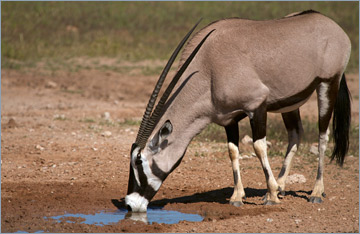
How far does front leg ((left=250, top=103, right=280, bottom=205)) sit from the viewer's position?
6.92 meters

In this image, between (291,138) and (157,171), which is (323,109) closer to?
(291,138)

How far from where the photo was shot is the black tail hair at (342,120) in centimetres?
808

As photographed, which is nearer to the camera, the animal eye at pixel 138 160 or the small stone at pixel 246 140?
the animal eye at pixel 138 160

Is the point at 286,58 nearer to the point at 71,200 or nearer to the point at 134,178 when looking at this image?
the point at 134,178

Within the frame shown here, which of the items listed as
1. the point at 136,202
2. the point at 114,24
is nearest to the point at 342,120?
the point at 136,202

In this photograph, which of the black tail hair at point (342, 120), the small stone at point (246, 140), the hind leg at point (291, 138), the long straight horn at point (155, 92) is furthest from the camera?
the small stone at point (246, 140)

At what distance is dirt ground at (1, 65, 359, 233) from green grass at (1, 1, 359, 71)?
19.0 ft

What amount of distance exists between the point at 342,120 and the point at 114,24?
17.1m

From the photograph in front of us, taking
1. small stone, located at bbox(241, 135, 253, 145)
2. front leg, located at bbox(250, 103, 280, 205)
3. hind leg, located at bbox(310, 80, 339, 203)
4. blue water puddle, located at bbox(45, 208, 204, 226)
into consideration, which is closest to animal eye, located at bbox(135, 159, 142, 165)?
blue water puddle, located at bbox(45, 208, 204, 226)

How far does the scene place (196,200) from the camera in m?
7.55

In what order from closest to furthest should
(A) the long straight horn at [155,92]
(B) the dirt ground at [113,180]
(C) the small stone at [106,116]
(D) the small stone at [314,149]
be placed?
(B) the dirt ground at [113,180] < (A) the long straight horn at [155,92] < (D) the small stone at [314,149] < (C) the small stone at [106,116]

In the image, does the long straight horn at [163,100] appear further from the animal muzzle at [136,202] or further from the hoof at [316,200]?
the hoof at [316,200]

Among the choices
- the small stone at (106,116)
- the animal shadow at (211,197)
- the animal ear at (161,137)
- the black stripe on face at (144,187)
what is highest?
the animal ear at (161,137)

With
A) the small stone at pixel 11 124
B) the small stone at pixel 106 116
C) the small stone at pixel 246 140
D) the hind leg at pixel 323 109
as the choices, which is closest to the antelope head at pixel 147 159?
the hind leg at pixel 323 109
